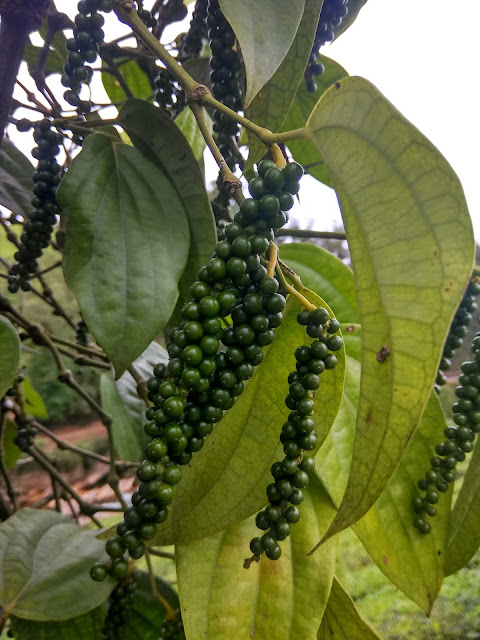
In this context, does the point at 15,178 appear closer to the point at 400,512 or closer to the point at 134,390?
the point at 134,390

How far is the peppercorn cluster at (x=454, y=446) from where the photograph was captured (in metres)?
0.40

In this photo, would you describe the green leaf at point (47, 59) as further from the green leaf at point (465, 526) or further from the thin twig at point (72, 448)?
the green leaf at point (465, 526)

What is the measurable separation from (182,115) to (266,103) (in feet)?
0.82

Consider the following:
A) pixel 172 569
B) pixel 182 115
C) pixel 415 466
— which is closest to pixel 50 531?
pixel 415 466

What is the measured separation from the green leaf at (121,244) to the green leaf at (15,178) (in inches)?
5.9

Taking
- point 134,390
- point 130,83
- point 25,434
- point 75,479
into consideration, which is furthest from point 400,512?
point 75,479

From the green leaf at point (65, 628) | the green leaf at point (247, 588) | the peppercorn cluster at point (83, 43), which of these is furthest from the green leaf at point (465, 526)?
the peppercorn cluster at point (83, 43)

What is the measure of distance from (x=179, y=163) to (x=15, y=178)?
0.22 metres

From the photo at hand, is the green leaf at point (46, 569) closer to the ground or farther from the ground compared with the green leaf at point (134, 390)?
closer to the ground

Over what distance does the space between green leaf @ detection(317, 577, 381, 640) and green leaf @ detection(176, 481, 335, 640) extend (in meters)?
0.04

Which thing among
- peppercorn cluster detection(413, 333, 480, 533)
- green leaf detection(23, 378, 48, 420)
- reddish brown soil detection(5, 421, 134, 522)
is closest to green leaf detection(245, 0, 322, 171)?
peppercorn cluster detection(413, 333, 480, 533)

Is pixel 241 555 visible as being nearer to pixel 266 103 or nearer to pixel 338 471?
pixel 338 471

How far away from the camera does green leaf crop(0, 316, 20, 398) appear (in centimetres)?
36

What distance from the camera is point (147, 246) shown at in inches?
14.3
